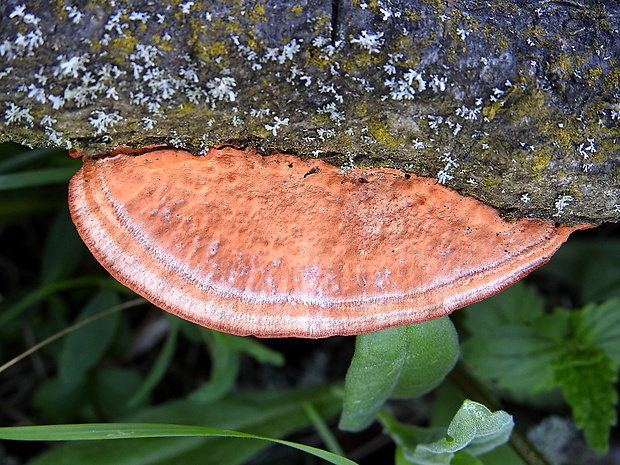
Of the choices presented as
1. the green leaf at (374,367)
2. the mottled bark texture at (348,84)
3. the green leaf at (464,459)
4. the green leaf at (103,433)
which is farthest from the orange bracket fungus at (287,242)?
the green leaf at (464,459)

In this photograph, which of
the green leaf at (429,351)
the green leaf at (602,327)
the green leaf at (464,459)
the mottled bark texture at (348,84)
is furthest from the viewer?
the green leaf at (602,327)

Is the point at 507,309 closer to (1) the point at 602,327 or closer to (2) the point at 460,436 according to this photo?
(1) the point at 602,327

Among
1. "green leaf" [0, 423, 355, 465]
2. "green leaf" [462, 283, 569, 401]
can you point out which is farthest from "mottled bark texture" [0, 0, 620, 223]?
"green leaf" [462, 283, 569, 401]

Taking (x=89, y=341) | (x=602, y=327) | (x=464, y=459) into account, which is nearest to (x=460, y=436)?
(x=464, y=459)

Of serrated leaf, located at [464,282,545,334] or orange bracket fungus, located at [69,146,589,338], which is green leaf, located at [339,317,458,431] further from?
serrated leaf, located at [464,282,545,334]

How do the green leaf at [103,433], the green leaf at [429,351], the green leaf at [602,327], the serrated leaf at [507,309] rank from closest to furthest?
the green leaf at [103,433] → the green leaf at [429,351] → the green leaf at [602,327] → the serrated leaf at [507,309]

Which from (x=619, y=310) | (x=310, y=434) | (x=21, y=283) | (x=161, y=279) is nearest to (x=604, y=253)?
(x=619, y=310)

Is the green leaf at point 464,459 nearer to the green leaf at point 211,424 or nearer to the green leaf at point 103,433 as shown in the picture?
the green leaf at point 103,433

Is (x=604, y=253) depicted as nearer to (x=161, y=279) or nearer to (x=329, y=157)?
(x=329, y=157)
